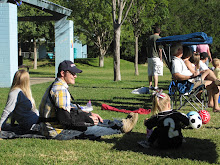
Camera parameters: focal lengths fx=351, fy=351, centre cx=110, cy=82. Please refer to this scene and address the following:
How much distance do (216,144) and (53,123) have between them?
2422 mm

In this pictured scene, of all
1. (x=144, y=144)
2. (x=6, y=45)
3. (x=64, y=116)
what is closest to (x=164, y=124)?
(x=144, y=144)

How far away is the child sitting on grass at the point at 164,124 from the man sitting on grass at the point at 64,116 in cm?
96

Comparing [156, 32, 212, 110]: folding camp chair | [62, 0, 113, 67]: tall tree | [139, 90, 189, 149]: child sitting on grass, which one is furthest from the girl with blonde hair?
[62, 0, 113, 67]: tall tree

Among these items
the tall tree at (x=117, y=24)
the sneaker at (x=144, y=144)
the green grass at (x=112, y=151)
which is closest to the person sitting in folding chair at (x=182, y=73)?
the green grass at (x=112, y=151)

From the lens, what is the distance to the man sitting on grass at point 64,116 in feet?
16.5

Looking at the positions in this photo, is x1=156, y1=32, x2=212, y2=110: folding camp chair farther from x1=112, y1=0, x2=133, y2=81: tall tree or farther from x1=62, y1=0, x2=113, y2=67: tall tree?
x1=62, y1=0, x2=113, y2=67: tall tree

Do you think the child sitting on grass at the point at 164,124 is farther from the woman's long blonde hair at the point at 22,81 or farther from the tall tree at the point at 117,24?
the tall tree at the point at 117,24

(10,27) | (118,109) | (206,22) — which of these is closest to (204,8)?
(206,22)

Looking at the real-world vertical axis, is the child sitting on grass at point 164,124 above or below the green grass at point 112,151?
above

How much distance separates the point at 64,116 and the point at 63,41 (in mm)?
15882

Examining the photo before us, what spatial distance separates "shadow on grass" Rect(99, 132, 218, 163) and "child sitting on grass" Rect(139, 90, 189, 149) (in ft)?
0.33

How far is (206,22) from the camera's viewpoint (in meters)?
52.0

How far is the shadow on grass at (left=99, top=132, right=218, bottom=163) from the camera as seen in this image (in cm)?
453

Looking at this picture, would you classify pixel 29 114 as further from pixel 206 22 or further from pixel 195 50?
pixel 206 22
